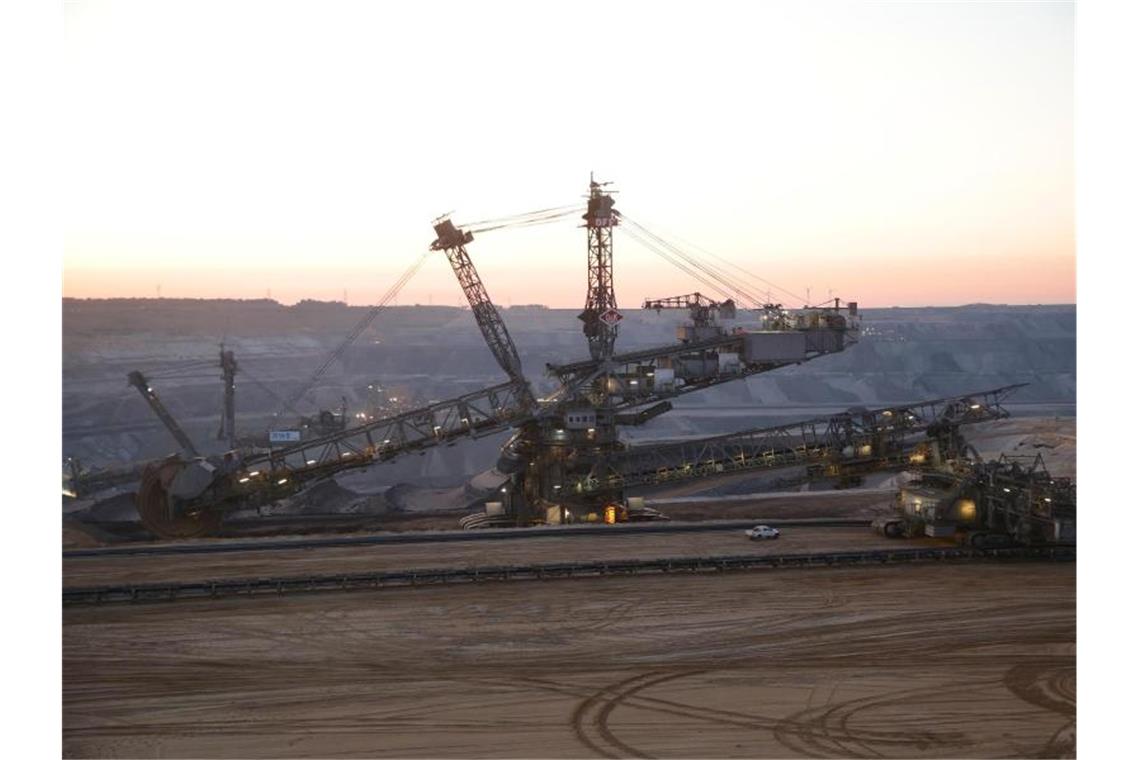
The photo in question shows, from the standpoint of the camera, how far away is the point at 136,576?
942 inches

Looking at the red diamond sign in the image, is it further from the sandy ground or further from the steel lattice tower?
the sandy ground

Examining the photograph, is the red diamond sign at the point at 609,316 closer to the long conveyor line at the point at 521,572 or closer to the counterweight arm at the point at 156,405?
the long conveyor line at the point at 521,572

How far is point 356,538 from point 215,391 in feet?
255

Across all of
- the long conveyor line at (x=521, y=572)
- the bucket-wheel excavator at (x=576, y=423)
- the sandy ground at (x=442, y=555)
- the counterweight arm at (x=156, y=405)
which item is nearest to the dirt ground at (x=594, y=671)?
the long conveyor line at (x=521, y=572)

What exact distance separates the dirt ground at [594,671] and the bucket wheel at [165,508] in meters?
12.1

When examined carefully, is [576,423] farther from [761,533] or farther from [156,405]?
[156,405]

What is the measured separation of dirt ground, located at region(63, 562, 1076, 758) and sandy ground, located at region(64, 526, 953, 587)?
200 centimetres

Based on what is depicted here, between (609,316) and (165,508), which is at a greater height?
(609,316)

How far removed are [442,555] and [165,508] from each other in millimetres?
13148

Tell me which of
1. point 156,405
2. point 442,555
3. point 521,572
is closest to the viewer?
point 521,572

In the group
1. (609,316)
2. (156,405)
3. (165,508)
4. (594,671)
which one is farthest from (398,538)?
(156,405)

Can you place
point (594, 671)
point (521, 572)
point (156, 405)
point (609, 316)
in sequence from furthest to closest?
point (156, 405)
point (609, 316)
point (521, 572)
point (594, 671)

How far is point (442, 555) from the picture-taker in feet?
84.0
